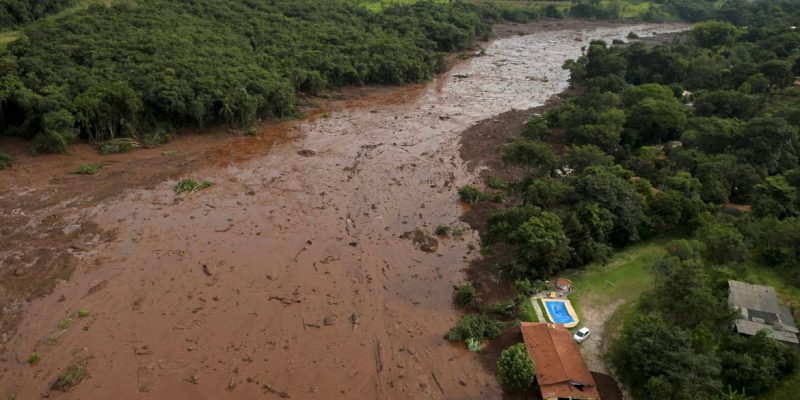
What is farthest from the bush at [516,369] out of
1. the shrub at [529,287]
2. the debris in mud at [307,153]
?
the debris in mud at [307,153]

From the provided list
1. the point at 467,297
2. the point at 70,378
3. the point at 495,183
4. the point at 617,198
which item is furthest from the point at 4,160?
the point at 617,198

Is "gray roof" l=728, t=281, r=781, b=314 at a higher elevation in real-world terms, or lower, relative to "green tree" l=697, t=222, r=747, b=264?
lower

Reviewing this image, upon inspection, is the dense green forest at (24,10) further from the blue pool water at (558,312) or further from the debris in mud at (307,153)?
the blue pool water at (558,312)

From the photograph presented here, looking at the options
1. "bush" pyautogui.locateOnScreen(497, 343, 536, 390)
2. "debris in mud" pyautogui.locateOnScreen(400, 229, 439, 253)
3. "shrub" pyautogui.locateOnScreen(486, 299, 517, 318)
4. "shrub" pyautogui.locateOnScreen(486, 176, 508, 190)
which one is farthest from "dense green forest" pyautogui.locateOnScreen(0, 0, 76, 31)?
"bush" pyautogui.locateOnScreen(497, 343, 536, 390)

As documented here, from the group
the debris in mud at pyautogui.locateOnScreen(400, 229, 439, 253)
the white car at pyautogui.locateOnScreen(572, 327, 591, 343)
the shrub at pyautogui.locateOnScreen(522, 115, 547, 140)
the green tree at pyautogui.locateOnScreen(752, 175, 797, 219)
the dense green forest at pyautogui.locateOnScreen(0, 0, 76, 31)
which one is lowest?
the white car at pyautogui.locateOnScreen(572, 327, 591, 343)

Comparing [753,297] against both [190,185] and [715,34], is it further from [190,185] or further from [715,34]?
[715,34]

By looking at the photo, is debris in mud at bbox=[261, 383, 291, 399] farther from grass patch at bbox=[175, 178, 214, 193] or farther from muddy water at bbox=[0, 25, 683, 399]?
grass patch at bbox=[175, 178, 214, 193]
